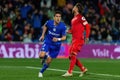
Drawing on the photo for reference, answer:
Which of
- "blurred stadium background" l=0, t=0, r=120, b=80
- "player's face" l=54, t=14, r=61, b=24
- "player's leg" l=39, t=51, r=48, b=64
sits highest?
"player's face" l=54, t=14, r=61, b=24

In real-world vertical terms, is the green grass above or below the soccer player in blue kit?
below

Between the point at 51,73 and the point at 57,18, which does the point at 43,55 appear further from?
the point at 51,73

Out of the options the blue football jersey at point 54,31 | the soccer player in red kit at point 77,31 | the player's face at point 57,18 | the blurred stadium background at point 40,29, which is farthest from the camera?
the blurred stadium background at point 40,29

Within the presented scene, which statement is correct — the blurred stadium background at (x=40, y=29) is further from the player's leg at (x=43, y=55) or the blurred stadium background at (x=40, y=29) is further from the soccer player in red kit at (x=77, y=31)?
the player's leg at (x=43, y=55)

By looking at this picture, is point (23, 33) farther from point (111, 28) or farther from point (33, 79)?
point (33, 79)

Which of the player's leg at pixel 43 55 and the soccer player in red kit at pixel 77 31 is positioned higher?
the soccer player in red kit at pixel 77 31

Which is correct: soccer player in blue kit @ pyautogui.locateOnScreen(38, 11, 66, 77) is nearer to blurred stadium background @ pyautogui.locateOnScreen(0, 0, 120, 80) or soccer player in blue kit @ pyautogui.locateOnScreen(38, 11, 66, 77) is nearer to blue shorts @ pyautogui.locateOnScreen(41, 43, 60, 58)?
blue shorts @ pyautogui.locateOnScreen(41, 43, 60, 58)

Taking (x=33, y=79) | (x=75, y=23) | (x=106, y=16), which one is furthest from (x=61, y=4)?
(x=33, y=79)

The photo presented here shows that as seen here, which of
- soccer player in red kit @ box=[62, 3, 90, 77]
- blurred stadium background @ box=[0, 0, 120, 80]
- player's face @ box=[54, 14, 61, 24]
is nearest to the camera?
player's face @ box=[54, 14, 61, 24]

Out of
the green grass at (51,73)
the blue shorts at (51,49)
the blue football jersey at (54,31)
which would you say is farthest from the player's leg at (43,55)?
the green grass at (51,73)

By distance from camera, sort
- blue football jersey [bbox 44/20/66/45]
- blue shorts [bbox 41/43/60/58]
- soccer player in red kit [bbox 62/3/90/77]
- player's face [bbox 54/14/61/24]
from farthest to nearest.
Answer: soccer player in red kit [bbox 62/3/90/77] < blue football jersey [bbox 44/20/66/45] < blue shorts [bbox 41/43/60/58] < player's face [bbox 54/14/61/24]

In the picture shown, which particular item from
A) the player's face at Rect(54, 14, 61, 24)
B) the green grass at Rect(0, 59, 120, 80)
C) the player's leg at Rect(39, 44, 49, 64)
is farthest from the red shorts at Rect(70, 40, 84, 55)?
the player's face at Rect(54, 14, 61, 24)

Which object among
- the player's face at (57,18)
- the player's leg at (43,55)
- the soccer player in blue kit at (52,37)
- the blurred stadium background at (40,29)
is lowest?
the blurred stadium background at (40,29)

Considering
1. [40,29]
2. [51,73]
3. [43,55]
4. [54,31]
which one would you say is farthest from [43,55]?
[40,29]
